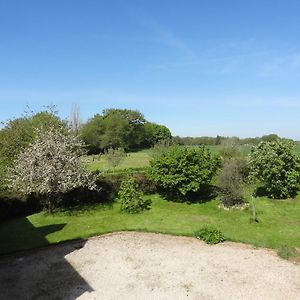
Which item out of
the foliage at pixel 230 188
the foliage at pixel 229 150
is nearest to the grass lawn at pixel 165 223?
the foliage at pixel 230 188

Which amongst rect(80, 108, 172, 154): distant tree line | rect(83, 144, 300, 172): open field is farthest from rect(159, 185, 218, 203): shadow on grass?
rect(80, 108, 172, 154): distant tree line

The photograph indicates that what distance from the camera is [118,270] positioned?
15250mm

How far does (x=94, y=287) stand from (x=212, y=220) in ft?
32.3

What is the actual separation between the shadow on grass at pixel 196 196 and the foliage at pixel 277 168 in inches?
128

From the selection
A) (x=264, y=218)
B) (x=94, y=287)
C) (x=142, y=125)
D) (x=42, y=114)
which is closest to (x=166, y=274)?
(x=94, y=287)

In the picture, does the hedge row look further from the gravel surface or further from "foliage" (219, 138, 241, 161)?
"foliage" (219, 138, 241, 161)

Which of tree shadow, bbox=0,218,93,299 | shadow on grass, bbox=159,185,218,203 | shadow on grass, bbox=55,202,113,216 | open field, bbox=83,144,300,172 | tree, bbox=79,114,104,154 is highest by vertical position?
tree, bbox=79,114,104,154

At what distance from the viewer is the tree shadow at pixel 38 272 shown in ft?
44.1

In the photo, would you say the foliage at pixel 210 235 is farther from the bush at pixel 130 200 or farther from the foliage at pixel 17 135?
the foliage at pixel 17 135

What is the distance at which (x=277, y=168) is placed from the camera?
1001 inches

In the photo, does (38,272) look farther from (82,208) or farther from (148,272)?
(82,208)

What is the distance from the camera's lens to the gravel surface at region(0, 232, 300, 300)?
13.2m

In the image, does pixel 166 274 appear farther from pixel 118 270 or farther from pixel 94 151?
pixel 94 151

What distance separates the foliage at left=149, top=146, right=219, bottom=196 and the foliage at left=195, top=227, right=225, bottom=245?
650 cm
